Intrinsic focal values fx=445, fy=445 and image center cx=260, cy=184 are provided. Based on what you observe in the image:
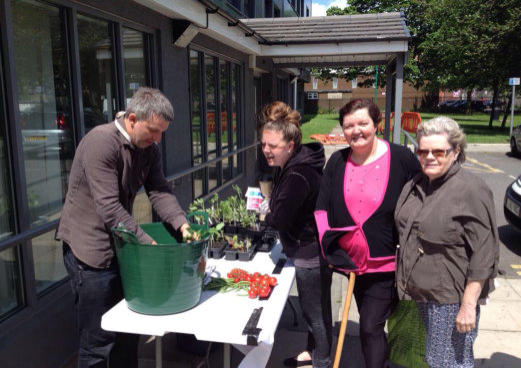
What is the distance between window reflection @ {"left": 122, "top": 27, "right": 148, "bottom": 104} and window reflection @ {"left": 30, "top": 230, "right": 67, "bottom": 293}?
5.21 feet

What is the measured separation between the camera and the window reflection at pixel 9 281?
9.46 ft

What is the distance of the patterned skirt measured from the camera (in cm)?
220

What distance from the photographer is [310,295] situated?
2.72 metres

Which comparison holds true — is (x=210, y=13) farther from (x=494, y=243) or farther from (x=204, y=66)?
(x=494, y=243)

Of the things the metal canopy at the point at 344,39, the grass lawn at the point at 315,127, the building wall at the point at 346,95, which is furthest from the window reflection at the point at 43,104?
the building wall at the point at 346,95

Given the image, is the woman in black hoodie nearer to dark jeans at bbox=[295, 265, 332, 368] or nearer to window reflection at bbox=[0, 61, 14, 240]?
dark jeans at bbox=[295, 265, 332, 368]

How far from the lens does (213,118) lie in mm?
7203

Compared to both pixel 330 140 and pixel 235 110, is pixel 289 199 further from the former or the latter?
pixel 330 140

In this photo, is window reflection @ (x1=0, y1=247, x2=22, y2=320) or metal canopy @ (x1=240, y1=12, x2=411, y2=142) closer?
window reflection @ (x1=0, y1=247, x2=22, y2=320)

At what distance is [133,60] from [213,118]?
9.11ft

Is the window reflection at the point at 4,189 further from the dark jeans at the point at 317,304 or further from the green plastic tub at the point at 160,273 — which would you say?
the dark jeans at the point at 317,304

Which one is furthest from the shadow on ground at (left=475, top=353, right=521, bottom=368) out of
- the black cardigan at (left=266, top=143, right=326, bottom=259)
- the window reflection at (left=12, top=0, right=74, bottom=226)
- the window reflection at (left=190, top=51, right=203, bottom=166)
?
the window reflection at (left=190, top=51, right=203, bottom=166)

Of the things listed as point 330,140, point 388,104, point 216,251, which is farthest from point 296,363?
point 330,140

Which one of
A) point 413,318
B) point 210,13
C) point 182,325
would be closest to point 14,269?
point 182,325
